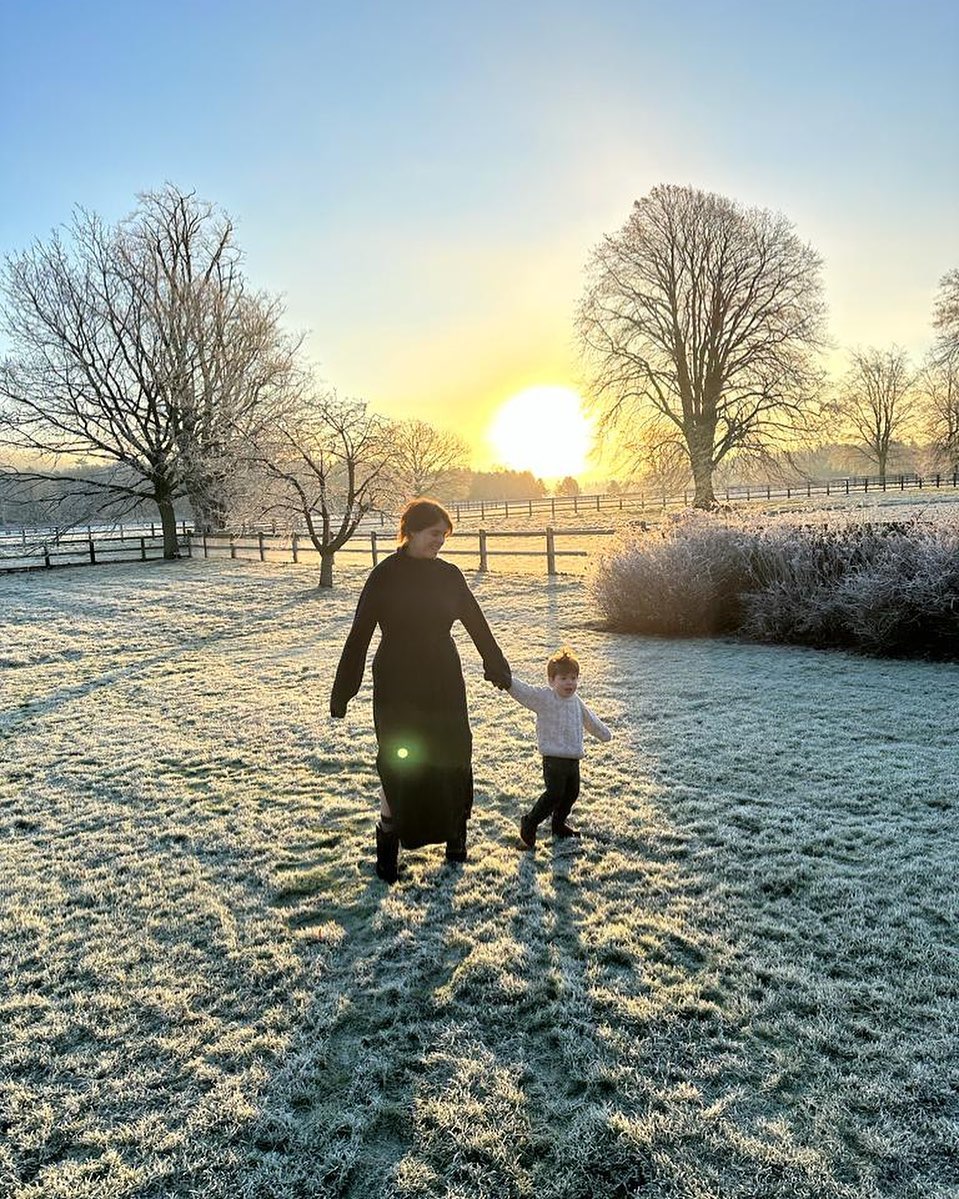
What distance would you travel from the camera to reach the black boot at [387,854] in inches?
137

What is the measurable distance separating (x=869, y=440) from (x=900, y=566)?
4950 cm

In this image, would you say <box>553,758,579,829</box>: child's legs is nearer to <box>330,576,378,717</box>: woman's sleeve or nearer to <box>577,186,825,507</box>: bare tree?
<box>330,576,378,717</box>: woman's sleeve

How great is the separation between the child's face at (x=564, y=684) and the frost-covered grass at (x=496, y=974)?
0.86 meters

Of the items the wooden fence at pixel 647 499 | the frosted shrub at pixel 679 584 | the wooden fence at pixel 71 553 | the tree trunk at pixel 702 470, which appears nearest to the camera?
the frosted shrub at pixel 679 584

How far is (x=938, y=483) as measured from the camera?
142 feet

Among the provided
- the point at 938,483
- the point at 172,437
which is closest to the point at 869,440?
the point at 938,483

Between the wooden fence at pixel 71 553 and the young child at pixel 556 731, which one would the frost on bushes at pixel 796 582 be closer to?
the young child at pixel 556 731

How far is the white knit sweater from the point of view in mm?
3742

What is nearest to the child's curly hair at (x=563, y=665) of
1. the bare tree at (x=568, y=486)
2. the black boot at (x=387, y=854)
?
the black boot at (x=387, y=854)

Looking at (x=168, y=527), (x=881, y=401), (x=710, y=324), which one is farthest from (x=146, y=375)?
(x=881, y=401)

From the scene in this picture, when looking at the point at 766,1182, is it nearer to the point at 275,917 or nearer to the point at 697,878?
the point at 697,878

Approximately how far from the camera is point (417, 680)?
332 cm

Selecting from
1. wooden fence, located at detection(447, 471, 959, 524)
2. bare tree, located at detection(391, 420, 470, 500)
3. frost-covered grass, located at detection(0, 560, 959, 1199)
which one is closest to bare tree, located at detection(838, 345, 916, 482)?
wooden fence, located at detection(447, 471, 959, 524)

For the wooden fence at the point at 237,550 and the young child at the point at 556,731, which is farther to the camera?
the wooden fence at the point at 237,550
